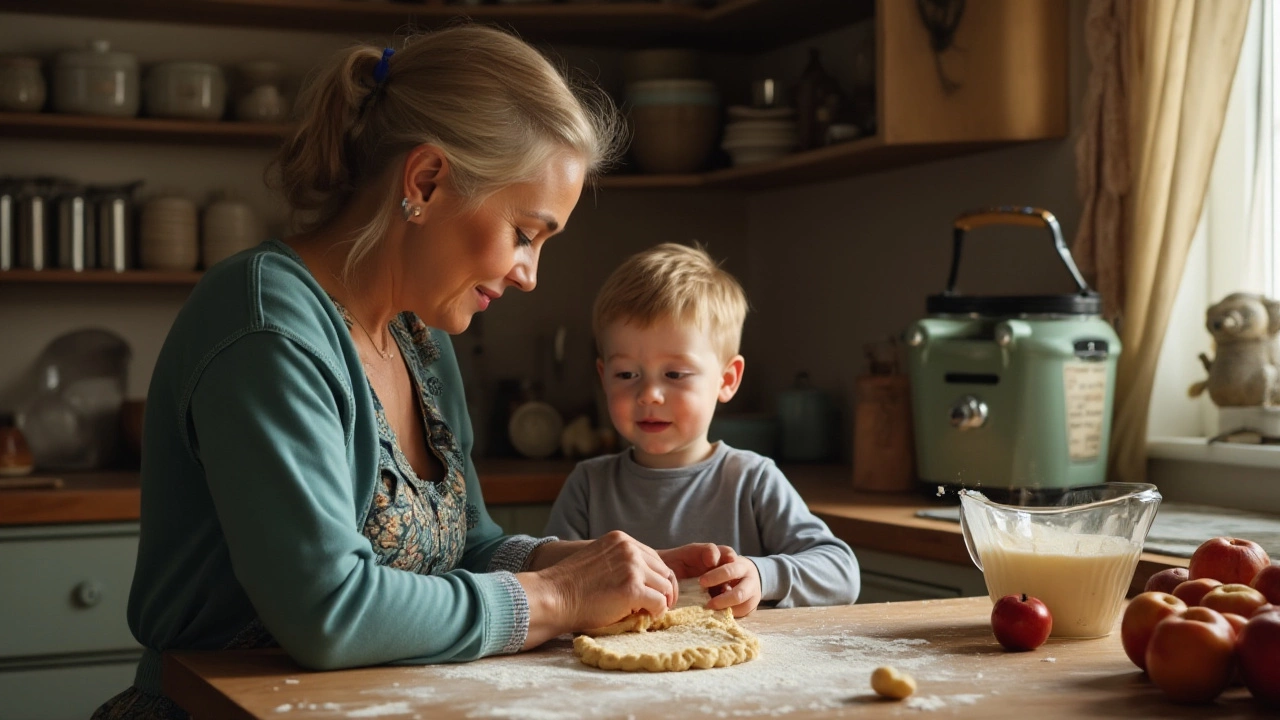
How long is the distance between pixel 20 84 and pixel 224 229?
1.80 feet

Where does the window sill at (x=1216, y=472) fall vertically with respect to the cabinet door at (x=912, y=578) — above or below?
above

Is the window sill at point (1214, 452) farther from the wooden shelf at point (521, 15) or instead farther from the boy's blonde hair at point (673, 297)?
the wooden shelf at point (521, 15)

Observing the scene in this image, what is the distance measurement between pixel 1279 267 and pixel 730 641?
5.41ft

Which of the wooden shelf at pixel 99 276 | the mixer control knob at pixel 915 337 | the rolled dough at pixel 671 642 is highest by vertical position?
the wooden shelf at pixel 99 276

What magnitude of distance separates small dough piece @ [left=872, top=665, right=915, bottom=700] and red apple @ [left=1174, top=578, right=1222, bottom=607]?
1.15ft

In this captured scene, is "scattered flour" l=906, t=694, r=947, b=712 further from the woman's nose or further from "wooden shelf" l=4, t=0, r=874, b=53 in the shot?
"wooden shelf" l=4, t=0, r=874, b=53

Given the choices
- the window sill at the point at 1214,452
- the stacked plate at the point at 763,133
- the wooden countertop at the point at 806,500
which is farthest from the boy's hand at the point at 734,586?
the stacked plate at the point at 763,133

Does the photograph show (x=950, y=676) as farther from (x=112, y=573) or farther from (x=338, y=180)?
(x=112, y=573)

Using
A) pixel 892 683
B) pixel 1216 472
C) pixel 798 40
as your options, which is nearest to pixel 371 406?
pixel 892 683

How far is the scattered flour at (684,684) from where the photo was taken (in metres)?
1.05

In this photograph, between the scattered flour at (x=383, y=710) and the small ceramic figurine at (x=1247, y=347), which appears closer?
the scattered flour at (x=383, y=710)

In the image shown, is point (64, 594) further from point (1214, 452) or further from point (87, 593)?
point (1214, 452)

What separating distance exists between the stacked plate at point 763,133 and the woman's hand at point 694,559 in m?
1.85

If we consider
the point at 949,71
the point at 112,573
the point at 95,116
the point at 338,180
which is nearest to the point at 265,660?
the point at 338,180
